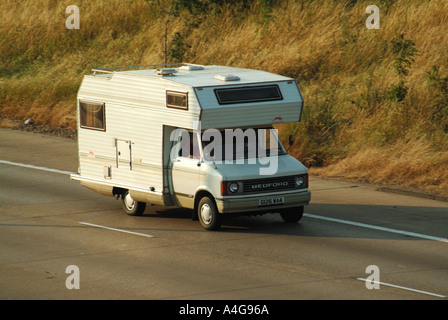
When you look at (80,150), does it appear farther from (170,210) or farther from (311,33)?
(311,33)

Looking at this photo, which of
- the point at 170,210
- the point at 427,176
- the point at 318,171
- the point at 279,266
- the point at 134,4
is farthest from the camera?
the point at 134,4

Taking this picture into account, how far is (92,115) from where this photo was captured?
1725 centimetres

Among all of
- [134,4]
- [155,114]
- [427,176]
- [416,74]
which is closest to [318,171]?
[427,176]

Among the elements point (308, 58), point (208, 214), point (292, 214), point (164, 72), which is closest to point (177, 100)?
point (164, 72)

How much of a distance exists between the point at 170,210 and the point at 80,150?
234cm

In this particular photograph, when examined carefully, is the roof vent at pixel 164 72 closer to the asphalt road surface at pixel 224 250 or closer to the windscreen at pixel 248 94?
the windscreen at pixel 248 94

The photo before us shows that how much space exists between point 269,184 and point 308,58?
13.8m

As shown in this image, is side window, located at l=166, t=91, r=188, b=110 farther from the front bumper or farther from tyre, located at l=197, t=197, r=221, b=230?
the front bumper

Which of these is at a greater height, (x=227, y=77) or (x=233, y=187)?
(x=227, y=77)

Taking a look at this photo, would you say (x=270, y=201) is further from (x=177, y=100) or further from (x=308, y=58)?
(x=308, y=58)

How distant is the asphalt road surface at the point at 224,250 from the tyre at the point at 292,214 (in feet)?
0.76

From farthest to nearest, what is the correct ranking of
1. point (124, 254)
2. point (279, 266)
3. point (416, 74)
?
point (416, 74) < point (124, 254) < point (279, 266)

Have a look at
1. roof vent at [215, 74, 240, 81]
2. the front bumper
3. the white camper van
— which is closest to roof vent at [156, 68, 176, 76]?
the white camper van

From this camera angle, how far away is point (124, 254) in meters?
13.7
